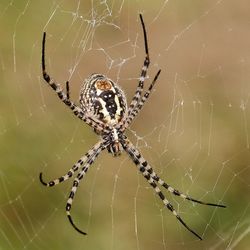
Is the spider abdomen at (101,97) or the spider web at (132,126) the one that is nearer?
the spider abdomen at (101,97)

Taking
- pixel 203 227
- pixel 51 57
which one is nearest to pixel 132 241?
pixel 203 227

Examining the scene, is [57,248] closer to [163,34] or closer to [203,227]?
[203,227]

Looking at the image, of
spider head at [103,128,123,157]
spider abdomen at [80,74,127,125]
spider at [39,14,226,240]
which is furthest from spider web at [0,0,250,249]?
spider abdomen at [80,74,127,125]

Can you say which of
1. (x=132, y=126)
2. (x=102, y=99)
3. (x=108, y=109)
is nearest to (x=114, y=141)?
(x=108, y=109)

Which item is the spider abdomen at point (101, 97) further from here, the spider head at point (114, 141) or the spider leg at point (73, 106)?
the spider head at point (114, 141)

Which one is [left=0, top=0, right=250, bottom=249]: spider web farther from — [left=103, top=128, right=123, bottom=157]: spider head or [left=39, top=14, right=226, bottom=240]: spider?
[left=103, top=128, right=123, bottom=157]: spider head

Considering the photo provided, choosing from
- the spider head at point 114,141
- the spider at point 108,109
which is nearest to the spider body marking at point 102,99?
the spider at point 108,109

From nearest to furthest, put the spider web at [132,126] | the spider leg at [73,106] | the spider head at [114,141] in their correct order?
1. the spider leg at [73,106]
2. the spider head at [114,141]
3. the spider web at [132,126]
